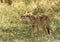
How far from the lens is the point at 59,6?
1468 centimetres

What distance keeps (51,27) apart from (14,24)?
6.19 ft

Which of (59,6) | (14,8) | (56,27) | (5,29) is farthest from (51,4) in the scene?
(5,29)

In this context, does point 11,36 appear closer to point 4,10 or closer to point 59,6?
point 4,10

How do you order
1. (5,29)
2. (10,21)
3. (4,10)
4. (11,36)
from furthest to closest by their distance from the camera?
(4,10), (10,21), (5,29), (11,36)

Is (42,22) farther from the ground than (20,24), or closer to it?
farther from the ground

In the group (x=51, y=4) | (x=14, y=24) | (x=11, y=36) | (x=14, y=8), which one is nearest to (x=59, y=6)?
(x=51, y=4)

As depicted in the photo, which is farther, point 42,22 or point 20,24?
point 20,24

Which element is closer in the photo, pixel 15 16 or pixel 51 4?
pixel 15 16

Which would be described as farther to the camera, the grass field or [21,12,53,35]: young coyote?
[21,12,53,35]: young coyote

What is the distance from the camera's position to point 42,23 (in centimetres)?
1119

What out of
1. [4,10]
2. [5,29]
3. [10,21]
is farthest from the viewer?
[4,10]

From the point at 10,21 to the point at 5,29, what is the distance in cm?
97

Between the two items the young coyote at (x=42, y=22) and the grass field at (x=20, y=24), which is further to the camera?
the young coyote at (x=42, y=22)

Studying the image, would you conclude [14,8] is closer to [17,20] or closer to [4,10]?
[4,10]
